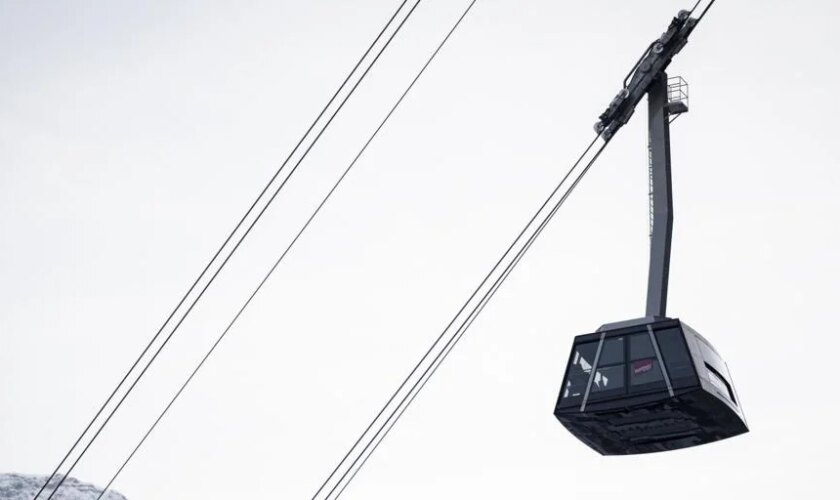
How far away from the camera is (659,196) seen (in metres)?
25.0

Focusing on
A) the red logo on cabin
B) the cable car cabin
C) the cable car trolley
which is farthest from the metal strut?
the red logo on cabin

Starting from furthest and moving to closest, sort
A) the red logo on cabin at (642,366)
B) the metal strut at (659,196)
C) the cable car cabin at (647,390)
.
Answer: the metal strut at (659,196), the red logo on cabin at (642,366), the cable car cabin at (647,390)

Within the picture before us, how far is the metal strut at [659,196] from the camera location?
2388 cm

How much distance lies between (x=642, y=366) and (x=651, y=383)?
1.54 feet

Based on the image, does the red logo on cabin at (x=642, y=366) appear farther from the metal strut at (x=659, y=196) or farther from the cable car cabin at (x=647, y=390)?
the metal strut at (x=659, y=196)

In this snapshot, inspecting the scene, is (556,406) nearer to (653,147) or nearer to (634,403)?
(634,403)

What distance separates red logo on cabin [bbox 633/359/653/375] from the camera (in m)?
21.2

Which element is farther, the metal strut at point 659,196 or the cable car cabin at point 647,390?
the metal strut at point 659,196

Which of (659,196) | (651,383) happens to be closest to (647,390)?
(651,383)

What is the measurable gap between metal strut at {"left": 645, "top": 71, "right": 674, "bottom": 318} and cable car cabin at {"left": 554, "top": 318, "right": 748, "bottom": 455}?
5.40ft

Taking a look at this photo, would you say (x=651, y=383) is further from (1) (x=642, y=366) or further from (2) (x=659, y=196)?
(2) (x=659, y=196)

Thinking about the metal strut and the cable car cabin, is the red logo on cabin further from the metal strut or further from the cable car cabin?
the metal strut

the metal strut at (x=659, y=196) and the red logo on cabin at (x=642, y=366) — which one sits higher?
the metal strut at (x=659, y=196)

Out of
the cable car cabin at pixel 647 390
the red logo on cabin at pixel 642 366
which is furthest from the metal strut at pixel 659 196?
the red logo on cabin at pixel 642 366
